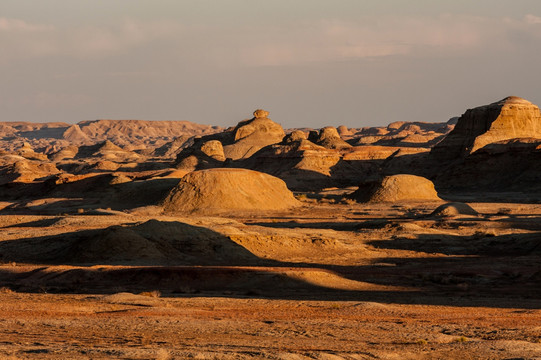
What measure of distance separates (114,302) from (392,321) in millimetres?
8348

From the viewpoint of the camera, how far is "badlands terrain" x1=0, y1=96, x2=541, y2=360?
16.5 metres

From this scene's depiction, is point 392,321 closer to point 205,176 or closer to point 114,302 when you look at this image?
point 114,302

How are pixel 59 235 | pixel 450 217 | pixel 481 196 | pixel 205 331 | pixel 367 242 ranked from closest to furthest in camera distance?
pixel 205 331 < pixel 59 235 < pixel 367 242 < pixel 450 217 < pixel 481 196

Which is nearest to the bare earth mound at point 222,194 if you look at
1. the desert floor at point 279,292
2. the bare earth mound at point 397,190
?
the bare earth mound at point 397,190

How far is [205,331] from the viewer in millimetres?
17594

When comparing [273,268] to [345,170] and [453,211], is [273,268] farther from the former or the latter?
[345,170]

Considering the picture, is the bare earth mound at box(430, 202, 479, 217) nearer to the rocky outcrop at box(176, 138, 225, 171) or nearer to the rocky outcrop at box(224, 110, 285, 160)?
the rocky outcrop at box(176, 138, 225, 171)

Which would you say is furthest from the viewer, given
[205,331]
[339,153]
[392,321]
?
[339,153]

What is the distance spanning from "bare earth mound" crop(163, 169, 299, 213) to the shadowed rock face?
3702cm

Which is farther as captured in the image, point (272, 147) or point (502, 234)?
point (272, 147)

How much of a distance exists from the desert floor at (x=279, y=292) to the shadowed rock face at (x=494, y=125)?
4841cm

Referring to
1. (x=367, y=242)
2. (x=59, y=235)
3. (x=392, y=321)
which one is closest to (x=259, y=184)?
(x=367, y=242)

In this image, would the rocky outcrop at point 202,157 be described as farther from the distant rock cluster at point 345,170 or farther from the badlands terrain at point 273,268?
the badlands terrain at point 273,268

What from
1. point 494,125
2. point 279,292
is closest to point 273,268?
point 279,292
